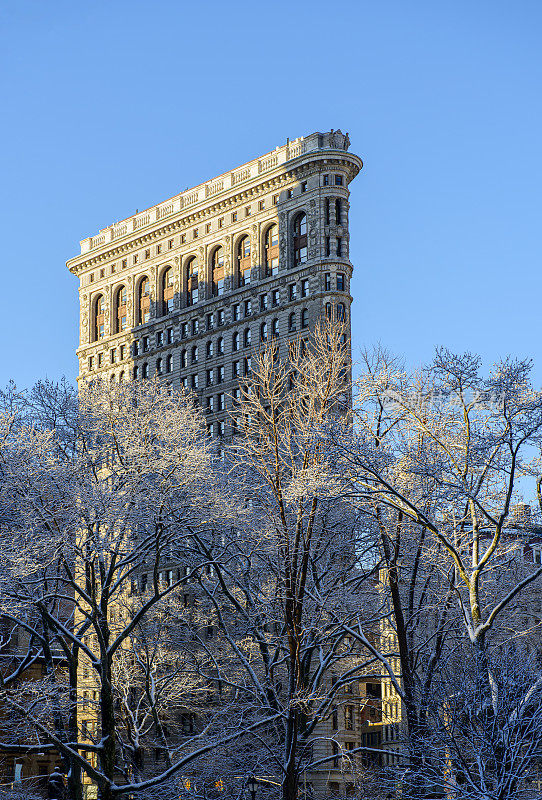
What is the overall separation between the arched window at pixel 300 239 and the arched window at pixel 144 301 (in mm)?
21976

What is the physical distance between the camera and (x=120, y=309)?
354 ft

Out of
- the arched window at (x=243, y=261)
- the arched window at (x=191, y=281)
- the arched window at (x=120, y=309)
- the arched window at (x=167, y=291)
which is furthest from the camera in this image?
the arched window at (x=120, y=309)

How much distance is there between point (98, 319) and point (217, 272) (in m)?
19.7

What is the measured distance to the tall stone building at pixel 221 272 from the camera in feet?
283

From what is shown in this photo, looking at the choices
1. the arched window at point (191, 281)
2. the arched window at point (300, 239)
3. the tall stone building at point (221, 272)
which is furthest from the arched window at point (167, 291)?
the arched window at point (300, 239)

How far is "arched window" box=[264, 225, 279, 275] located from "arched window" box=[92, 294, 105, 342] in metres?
25.5

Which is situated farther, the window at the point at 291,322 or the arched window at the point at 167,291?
the arched window at the point at 167,291

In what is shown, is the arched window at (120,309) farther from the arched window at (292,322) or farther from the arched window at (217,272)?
the arched window at (292,322)

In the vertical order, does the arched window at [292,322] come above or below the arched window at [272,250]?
below

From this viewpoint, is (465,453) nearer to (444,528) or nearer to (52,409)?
(444,528)

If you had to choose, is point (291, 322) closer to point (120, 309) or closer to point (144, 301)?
point (144, 301)

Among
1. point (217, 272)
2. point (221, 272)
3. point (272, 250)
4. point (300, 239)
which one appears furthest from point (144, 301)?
point (300, 239)

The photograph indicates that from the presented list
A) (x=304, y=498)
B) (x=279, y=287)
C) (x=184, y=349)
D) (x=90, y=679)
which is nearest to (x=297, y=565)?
(x=304, y=498)

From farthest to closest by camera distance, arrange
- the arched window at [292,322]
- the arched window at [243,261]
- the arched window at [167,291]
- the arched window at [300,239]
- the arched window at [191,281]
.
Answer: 1. the arched window at [167,291]
2. the arched window at [191,281]
3. the arched window at [243,261]
4. the arched window at [300,239]
5. the arched window at [292,322]
